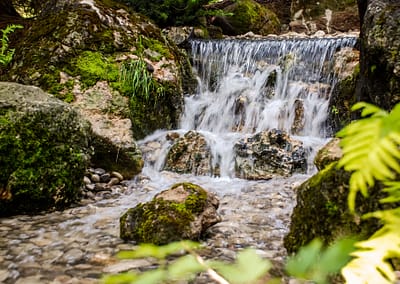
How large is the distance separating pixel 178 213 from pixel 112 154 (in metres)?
2.25

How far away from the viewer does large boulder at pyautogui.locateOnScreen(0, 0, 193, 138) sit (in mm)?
5426

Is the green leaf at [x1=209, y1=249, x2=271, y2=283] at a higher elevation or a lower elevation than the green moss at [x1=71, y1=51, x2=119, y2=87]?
lower

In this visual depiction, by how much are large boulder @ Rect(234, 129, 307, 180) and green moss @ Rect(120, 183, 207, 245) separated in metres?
2.12

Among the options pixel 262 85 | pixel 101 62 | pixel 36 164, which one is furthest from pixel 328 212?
pixel 262 85

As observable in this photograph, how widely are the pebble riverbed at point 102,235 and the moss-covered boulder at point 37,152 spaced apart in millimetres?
172

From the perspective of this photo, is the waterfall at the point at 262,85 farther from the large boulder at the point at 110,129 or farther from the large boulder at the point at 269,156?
the large boulder at the point at 110,129

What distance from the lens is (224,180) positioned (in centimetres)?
495

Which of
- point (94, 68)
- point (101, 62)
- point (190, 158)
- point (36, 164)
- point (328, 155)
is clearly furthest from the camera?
point (101, 62)

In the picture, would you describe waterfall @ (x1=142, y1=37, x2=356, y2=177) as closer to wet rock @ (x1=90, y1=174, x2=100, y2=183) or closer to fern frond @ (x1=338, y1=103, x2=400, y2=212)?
wet rock @ (x1=90, y1=174, x2=100, y2=183)

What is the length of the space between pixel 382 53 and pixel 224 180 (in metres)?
2.43

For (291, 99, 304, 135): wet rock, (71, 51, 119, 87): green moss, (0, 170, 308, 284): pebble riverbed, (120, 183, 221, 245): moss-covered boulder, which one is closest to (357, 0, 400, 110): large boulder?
(0, 170, 308, 284): pebble riverbed

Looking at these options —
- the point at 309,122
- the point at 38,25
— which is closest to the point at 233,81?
the point at 309,122

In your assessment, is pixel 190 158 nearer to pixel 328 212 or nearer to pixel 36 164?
pixel 36 164

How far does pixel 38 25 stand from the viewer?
6055 millimetres
